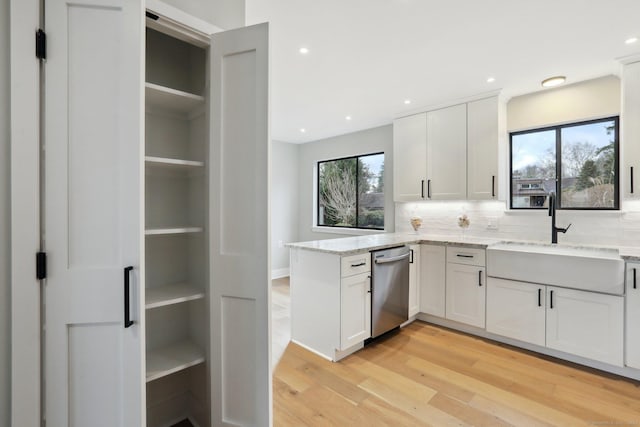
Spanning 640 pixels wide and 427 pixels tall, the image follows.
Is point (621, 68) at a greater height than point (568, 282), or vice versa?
point (621, 68)

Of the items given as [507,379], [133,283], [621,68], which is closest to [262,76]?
[133,283]

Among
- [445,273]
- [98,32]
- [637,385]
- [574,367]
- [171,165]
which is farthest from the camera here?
[445,273]

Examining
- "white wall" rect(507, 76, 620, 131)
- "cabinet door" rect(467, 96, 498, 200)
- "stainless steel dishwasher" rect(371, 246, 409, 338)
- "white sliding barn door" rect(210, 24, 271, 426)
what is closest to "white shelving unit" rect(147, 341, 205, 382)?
"white sliding barn door" rect(210, 24, 271, 426)

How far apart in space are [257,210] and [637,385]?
3.09 meters

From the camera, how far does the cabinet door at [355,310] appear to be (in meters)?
2.52

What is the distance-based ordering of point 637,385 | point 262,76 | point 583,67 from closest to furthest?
point 262,76, point 637,385, point 583,67

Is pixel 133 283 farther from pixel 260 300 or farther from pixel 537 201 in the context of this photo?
pixel 537 201

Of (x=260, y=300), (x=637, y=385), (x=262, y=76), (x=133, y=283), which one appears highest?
(x=262, y=76)

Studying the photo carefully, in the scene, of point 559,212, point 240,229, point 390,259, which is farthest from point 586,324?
point 240,229

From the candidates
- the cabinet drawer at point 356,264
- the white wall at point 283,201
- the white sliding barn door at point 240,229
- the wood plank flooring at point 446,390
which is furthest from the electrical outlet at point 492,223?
the white wall at point 283,201

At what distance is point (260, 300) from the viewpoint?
1.50 meters

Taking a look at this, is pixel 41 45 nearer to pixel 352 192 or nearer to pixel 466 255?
pixel 466 255

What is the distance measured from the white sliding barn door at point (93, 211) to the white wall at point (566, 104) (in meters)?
3.78

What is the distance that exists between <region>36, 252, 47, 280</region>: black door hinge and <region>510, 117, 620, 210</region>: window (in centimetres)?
413
